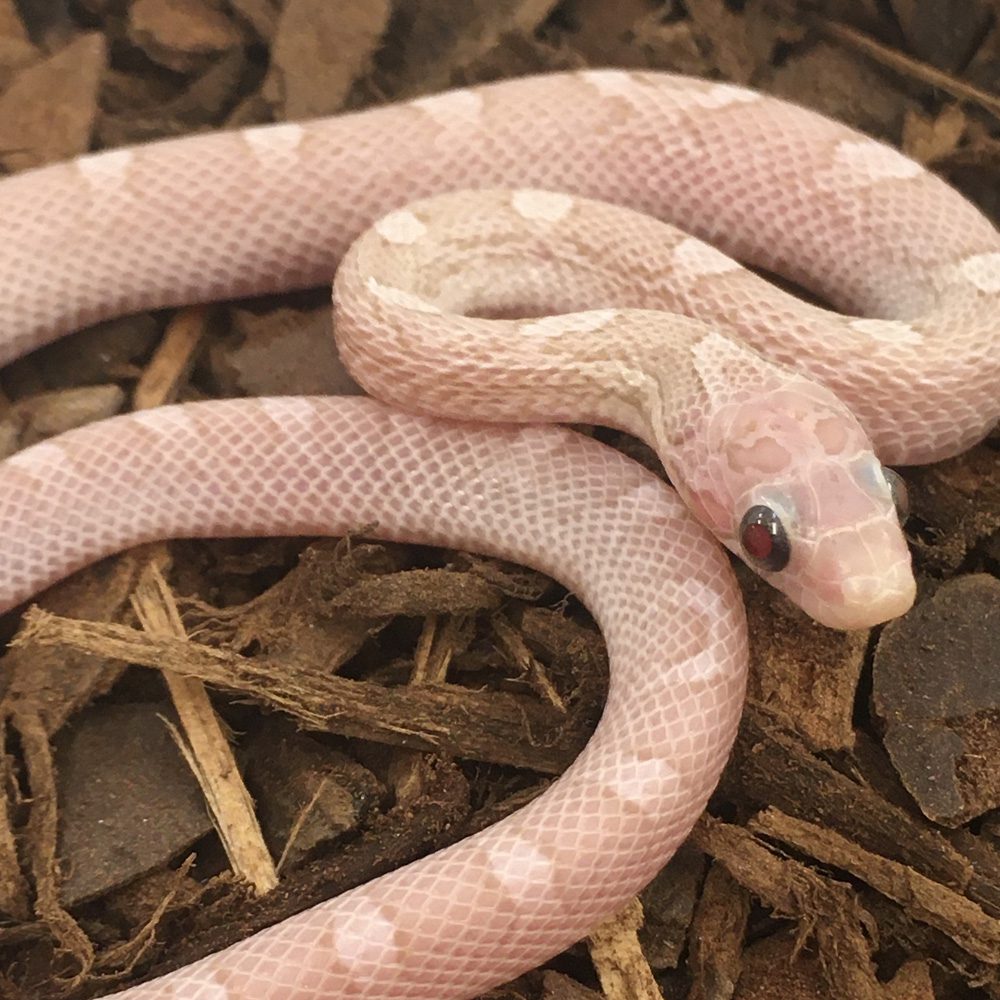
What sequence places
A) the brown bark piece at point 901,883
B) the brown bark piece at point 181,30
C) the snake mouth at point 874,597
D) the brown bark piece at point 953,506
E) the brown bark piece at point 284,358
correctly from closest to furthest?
the snake mouth at point 874,597 → the brown bark piece at point 901,883 → the brown bark piece at point 953,506 → the brown bark piece at point 284,358 → the brown bark piece at point 181,30

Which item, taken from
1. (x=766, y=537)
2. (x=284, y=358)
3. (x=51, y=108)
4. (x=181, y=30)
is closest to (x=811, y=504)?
(x=766, y=537)

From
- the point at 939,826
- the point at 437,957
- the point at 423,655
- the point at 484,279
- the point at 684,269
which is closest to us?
the point at 437,957

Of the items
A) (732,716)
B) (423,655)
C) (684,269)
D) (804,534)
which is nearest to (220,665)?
(423,655)

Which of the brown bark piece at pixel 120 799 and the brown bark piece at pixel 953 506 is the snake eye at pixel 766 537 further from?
the brown bark piece at pixel 120 799

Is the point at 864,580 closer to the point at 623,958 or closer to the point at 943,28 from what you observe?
the point at 623,958

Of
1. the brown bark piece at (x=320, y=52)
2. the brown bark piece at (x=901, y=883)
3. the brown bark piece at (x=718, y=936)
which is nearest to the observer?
the brown bark piece at (x=901, y=883)

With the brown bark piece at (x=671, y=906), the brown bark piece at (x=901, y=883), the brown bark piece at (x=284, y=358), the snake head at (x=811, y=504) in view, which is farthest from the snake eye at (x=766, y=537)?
the brown bark piece at (x=284, y=358)

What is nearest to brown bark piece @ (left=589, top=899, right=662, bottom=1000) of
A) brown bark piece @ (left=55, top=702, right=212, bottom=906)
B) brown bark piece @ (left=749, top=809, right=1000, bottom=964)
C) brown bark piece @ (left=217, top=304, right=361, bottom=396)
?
brown bark piece @ (left=749, top=809, right=1000, bottom=964)

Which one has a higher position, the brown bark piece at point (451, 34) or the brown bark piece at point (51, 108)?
the brown bark piece at point (451, 34)

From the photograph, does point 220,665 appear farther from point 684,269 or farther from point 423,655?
point 684,269
